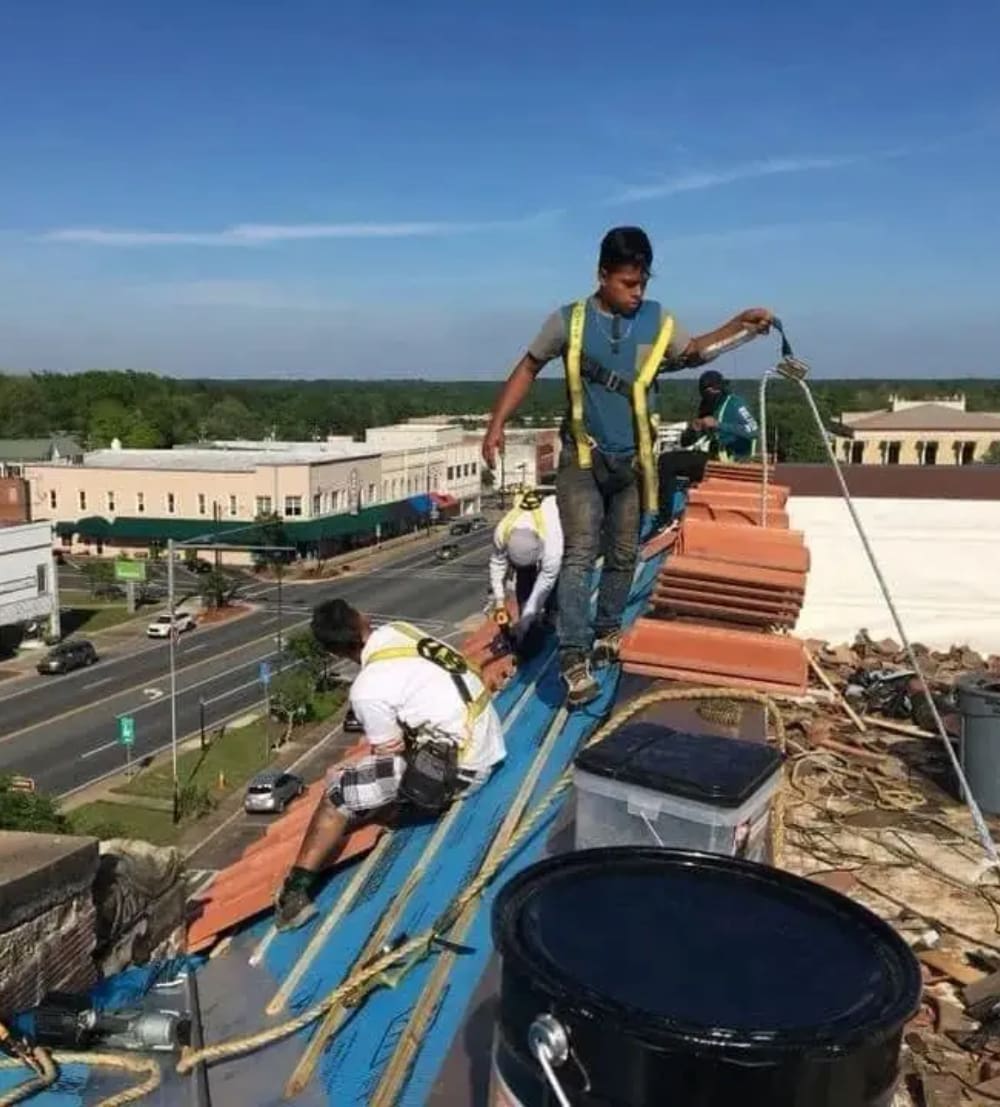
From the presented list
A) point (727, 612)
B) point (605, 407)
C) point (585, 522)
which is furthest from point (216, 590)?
point (605, 407)

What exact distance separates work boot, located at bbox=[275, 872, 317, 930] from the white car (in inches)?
1766

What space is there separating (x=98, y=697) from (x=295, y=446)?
41.9 m

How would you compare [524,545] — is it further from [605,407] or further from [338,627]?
[338,627]

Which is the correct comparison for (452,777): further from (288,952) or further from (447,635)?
(447,635)

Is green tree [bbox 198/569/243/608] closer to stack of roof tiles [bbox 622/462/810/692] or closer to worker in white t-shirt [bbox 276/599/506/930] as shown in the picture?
stack of roof tiles [bbox 622/462/810/692]

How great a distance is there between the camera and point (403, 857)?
4477 millimetres

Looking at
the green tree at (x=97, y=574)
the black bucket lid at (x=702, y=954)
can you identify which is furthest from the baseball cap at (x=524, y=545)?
the green tree at (x=97, y=574)

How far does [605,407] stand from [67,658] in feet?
135

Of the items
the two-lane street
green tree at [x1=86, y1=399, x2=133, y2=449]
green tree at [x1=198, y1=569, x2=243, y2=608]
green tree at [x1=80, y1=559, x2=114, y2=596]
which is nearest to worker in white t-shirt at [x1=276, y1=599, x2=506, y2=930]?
the two-lane street

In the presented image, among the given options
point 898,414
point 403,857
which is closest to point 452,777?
point 403,857

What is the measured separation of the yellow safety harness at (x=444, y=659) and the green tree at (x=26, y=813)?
16.1 metres

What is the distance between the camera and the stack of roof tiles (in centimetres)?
576

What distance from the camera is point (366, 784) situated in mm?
4426

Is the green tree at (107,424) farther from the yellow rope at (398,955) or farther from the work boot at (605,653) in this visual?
the yellow rope at (398,955)
